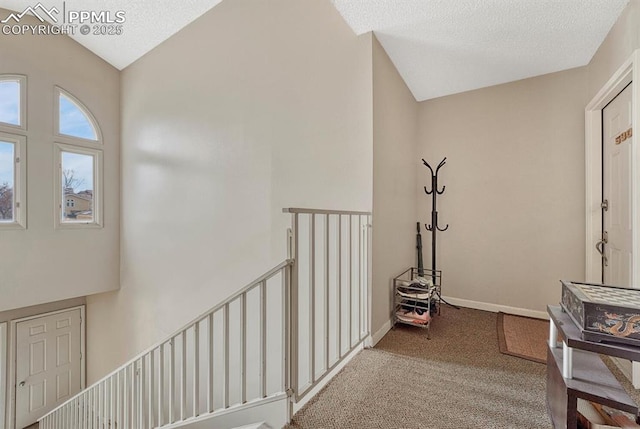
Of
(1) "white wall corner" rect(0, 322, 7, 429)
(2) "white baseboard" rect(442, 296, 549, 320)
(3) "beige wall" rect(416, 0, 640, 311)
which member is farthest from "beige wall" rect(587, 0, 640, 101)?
(1) "white wall corner" rect(0, 322, 7, 429)

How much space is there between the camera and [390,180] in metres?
2.68

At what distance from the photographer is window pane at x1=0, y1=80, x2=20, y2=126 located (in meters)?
3.27

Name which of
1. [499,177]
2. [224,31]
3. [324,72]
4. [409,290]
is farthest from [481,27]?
[224,31]

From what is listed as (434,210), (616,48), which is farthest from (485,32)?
(434,210)

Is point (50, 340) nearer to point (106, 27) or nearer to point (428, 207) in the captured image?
point (106, 27)

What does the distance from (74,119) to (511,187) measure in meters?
5.46

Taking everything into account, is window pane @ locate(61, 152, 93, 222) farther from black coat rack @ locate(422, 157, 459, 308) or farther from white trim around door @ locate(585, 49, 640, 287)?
white trim around door @ locate(585, 49, 640, 287)

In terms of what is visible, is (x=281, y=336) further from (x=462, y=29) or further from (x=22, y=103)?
(x=22, y=103)

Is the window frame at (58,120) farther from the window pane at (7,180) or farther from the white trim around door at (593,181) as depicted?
the white trim around door at (593,181)

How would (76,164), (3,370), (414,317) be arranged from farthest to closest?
(76,164)
(3,370)
(414,317)

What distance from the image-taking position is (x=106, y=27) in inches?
138

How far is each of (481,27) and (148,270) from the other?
4440 mm

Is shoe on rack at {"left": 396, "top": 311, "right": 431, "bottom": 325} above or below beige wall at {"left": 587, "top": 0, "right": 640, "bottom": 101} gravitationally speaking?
below

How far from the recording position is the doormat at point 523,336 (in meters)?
2.16
